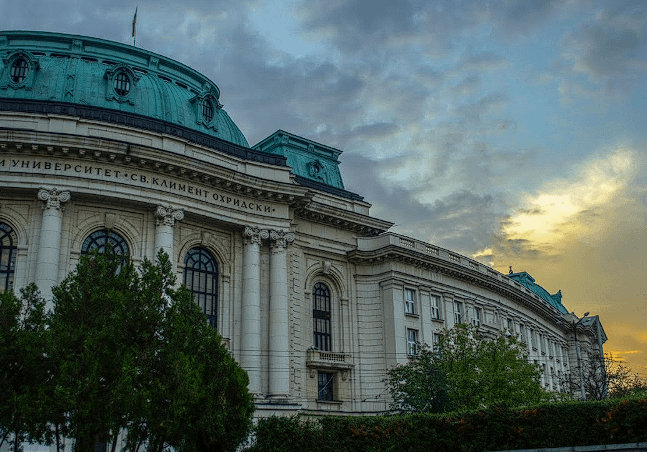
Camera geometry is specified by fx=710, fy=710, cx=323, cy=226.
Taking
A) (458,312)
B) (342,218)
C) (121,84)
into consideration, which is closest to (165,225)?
(121,84)

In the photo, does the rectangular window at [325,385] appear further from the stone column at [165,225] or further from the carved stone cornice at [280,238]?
the stone column at [165,225]

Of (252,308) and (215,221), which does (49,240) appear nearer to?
(215,221)

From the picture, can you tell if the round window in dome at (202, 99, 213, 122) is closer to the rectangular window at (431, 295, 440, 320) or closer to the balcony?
the balcony

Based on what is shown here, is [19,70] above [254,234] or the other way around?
above

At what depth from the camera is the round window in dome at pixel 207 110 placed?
4275 cm

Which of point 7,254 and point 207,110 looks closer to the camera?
point 7,254

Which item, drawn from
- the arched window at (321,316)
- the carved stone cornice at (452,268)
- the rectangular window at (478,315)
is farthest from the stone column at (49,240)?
the rectangular window at (478,315)

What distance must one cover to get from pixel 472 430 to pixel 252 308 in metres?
16.6

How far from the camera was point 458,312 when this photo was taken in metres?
52.9

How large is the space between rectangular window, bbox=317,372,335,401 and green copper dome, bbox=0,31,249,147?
15.6 m

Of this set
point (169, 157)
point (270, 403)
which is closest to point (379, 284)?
point (270, 403)

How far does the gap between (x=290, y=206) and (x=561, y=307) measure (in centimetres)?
7174

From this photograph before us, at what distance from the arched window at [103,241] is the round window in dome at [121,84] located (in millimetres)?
8447

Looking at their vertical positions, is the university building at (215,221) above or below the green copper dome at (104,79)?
below
